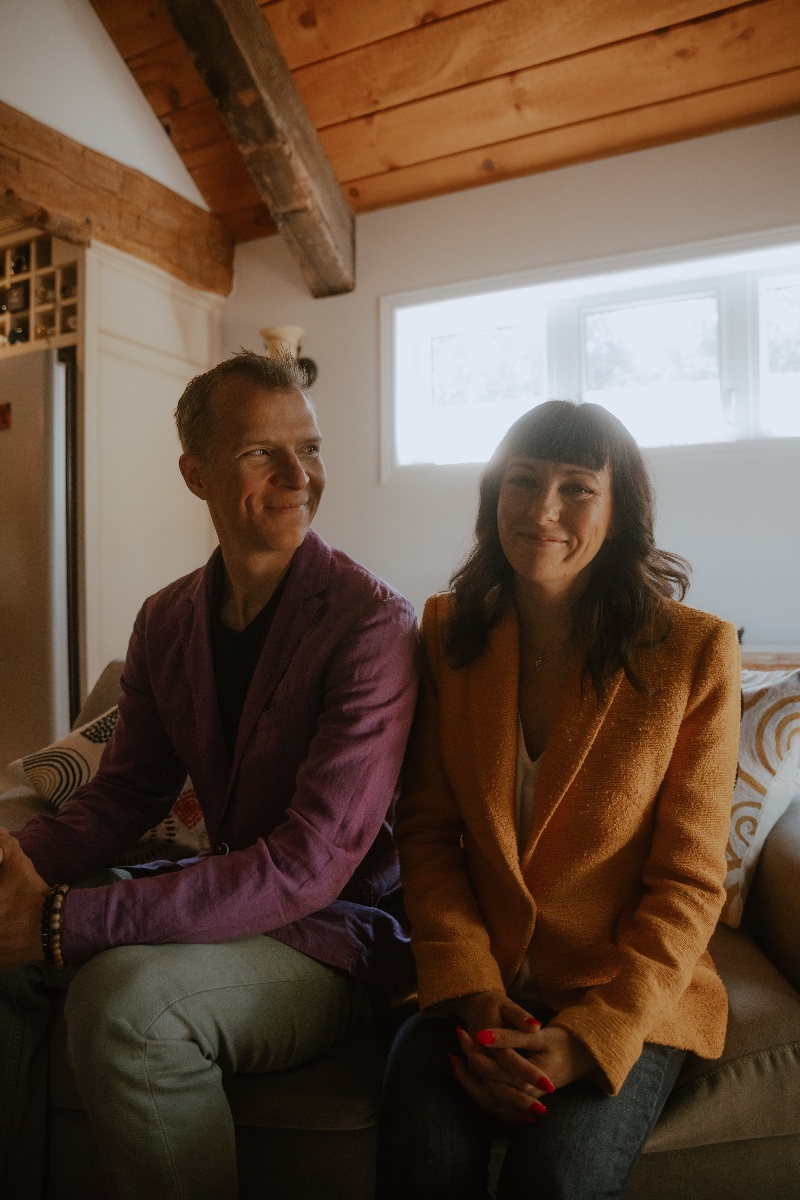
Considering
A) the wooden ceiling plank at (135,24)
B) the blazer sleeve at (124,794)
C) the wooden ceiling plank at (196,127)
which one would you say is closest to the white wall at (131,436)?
the wooden ceiling plank at (196,127)

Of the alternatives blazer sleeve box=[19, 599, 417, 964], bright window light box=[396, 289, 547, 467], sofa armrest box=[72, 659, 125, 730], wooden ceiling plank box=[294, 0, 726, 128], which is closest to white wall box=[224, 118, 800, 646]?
bright window light box=[396, 289, 547, 467]

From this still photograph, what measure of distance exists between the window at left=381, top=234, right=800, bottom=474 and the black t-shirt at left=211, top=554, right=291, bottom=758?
238 cm

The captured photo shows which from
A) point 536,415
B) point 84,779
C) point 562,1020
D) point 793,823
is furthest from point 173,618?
point 793,823

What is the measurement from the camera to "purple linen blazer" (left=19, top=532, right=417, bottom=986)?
0.98 m

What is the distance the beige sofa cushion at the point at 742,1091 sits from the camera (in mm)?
970

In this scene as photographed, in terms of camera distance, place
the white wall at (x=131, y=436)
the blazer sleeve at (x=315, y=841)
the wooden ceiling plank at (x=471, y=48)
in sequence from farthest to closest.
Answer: the white wall at (x=131, y=436), the wooden ceiling plank at (x=471, y=48), the blazer sleeve at (x=315, y=841)

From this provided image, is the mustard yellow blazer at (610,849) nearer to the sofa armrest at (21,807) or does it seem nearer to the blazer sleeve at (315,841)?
the blazer sleeve at (315,841)

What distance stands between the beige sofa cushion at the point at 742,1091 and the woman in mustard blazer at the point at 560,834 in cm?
3

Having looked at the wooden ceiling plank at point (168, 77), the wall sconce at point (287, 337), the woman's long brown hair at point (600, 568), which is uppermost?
the wooden ceiling plank at point (168, 77)

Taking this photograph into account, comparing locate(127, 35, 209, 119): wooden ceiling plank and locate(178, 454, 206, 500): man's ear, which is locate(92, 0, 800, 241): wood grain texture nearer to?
locate(127, 35, 209, 119): wooden ceiling plank

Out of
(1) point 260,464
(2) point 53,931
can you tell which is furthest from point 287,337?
(2) point 53,931

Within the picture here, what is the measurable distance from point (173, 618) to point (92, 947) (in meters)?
0.52

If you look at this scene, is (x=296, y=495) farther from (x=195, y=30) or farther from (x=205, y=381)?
(x=195, y=30)

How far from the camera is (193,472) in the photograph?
1306 mm
